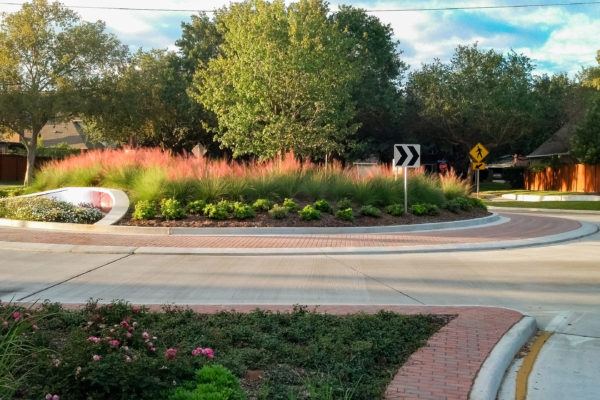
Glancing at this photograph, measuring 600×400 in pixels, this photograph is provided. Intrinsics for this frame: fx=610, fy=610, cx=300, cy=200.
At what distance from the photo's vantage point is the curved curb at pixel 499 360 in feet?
16.1

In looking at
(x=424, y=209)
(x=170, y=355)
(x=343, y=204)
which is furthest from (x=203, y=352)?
(x=424, y=209)

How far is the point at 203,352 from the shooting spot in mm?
4859

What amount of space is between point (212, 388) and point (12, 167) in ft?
173

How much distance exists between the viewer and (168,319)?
250 inches

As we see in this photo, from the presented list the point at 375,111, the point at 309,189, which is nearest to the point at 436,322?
the point at 309,189

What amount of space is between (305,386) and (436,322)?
9.31 ft

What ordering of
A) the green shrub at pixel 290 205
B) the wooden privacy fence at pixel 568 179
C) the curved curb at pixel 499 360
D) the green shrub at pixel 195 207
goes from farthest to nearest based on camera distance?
the wooden privacy fence at pixel 568 179 → the green shrub at pixel 290 205 → the green shrub at pixel 195 207 → the curved curb at pixel 499 360

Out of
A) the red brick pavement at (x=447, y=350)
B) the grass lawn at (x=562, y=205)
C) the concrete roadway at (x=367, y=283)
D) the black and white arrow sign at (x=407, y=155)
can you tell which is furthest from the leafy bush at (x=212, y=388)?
the grass lawn at (x=562, y=205)

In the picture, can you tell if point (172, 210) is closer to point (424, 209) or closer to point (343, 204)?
point (343, 204)

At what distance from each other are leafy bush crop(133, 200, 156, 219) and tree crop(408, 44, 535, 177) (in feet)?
122

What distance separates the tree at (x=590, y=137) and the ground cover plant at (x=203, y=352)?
1395 inches

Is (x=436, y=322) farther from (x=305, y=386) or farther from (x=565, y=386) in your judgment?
(x=305, y=386)

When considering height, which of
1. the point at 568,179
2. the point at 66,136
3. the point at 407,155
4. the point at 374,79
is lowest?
the point at 568,179

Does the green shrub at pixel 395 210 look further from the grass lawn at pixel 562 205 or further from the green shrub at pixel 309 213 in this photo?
the grass lawn at pixel 562 205
